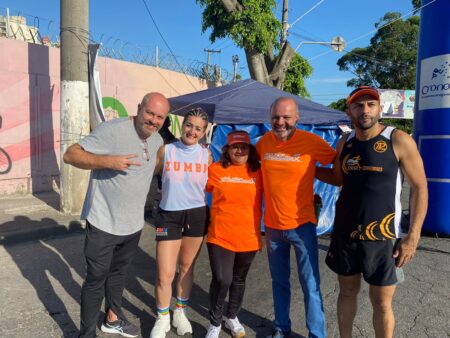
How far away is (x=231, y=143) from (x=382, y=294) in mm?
1498

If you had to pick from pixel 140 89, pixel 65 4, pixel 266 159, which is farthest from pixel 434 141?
pixel 140 89

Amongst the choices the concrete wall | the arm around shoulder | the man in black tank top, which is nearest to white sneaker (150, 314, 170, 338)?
the arm around shoulder

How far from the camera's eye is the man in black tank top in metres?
2.46

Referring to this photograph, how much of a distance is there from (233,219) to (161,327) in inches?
41.0

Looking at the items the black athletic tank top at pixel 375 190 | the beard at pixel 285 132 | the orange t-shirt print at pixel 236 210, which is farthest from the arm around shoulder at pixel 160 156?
the black athletic tank top at pixel 375 190

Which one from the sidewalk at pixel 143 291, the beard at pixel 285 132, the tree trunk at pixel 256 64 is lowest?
the sidewalk at pixel 143 291

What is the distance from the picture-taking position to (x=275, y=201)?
2945 millimetres

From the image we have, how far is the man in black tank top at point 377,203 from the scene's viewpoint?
8.08 feet

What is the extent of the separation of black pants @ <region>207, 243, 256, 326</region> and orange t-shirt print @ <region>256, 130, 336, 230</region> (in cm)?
38

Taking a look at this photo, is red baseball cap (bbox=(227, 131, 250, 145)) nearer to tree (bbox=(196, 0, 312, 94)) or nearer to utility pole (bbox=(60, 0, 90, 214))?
utility pole (bbox=(60, 0, 90, 214))

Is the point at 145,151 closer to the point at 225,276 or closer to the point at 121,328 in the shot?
the point at 225,276

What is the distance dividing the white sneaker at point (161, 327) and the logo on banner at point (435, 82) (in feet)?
18.0

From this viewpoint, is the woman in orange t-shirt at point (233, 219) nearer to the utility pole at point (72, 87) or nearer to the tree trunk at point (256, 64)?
the utility pole at point (72, 87)

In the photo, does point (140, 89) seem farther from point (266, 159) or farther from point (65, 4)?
point (266, 159)
